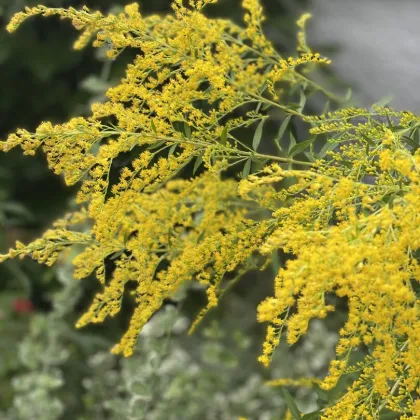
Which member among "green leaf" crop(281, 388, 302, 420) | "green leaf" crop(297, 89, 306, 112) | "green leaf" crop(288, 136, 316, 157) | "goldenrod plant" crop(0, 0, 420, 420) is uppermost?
"green leaf" crop(297, 89, 306, 112)

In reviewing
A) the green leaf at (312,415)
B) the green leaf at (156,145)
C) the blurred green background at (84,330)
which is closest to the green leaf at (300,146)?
the green leaf at (156,145)

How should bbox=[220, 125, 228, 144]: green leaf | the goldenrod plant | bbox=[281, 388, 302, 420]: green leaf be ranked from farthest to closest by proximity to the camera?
bbox=[281, 388, 302, 420]: green leaf
bbox=[220, 125, 228, 144]: green leaf
the goldenrod plant

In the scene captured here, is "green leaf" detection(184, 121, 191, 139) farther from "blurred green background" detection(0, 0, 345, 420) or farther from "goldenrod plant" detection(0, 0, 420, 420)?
"blurred green background" detection(0, 0, 345, 420)

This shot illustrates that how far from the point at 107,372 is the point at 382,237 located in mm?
1959

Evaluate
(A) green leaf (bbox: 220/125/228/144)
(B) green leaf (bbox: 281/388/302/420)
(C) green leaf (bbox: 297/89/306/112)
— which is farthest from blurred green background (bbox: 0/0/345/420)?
(A) green leaf (bbox: 220/125/228/144)

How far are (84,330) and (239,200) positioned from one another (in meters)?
1.79

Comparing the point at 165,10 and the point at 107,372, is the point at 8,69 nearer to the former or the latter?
the point at 165,10

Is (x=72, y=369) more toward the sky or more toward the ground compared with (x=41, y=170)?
more toward the ground

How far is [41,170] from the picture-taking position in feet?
11.5

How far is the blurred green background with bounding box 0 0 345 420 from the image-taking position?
95.6 inches

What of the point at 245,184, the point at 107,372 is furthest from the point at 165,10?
the point at 245,184

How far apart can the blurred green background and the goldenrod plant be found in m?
0.61

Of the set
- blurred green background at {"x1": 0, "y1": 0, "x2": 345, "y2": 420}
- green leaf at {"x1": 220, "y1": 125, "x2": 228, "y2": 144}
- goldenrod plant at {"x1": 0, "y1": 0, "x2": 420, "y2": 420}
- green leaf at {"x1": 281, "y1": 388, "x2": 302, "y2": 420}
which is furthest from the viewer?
blurred green background at {"x1": 0, "y1": 0, "x2": 345, "y2": 420}

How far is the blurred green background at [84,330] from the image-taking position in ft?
7.97
